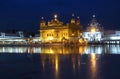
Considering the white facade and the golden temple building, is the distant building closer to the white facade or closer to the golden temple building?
the white facade

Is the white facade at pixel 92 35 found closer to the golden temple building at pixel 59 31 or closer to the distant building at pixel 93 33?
the distant building at pixel 93 33

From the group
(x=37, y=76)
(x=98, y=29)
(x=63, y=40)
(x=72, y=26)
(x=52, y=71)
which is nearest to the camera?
(x=37, y=76)

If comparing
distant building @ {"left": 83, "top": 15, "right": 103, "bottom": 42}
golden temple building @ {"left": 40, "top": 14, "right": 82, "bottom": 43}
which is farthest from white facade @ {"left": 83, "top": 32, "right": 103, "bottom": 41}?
golden temple building @ {"left": 40, "top": 14, "right": 82, "bottom": 43}

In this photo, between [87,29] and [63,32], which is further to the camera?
[87,29]

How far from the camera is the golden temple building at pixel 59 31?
65625mm

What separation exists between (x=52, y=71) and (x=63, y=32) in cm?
5126

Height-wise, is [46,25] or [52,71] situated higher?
[46,25]

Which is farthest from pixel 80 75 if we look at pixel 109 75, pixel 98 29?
pixel 98 29

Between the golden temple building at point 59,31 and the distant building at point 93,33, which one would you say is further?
the distant building at point 93,33

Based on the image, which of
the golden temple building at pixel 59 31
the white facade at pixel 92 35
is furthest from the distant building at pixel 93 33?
the golden temple building at pixel 59 31

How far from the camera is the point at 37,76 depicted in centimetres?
1398

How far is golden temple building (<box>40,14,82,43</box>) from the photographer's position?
215 ft

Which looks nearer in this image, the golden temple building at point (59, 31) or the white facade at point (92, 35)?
the golden temple building at point (59, 31)

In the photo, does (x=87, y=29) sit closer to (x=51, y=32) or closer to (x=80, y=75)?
(x=51, y=32)
